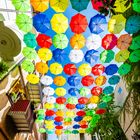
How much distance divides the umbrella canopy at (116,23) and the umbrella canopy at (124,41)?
0.87ft

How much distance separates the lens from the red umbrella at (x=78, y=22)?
315 centimetres

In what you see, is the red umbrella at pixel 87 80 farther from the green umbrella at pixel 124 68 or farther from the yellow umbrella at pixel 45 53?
the yellow umbrella at pixel 45 53

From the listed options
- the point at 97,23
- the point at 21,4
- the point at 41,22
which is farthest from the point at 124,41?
the point at 21,4

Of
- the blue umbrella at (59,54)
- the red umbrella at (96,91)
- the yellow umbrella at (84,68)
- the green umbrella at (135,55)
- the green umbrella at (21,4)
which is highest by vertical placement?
the green umbrella at (21,4)

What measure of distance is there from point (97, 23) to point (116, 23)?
0.30m

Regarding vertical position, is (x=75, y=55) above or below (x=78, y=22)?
below

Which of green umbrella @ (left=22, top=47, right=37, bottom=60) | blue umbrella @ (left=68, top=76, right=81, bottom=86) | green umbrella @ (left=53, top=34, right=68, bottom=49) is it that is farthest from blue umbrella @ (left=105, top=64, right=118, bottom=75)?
green umbrella @ (left=22, top=47, right=37, bottom=60)

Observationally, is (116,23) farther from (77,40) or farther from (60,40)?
(60,40)

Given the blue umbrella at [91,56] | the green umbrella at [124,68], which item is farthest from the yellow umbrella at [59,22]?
the green umbrella at [124,68]

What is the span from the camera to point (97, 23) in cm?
331

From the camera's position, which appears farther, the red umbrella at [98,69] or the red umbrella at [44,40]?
the red umbrella at [98,69]

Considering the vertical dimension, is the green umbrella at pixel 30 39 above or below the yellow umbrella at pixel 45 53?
above

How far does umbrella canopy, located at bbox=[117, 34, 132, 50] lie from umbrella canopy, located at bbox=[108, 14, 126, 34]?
27 cm

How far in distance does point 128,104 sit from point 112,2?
2894mm
